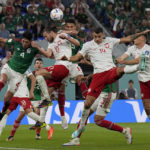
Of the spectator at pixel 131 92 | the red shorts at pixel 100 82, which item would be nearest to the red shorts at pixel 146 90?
the red shorts at pixel 100 82

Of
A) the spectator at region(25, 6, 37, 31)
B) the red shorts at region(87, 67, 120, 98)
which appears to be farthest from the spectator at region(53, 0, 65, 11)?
the red shorts at region(87, 67, 120, 98)

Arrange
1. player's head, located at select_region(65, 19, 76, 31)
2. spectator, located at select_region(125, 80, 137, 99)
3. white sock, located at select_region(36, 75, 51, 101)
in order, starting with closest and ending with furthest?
white sock, located at select_region(36, 75, 51, 101)
player's head, located at select_region(65, 19, 76, 31)
spectator, located at select_region(125, 80, 137, 99)

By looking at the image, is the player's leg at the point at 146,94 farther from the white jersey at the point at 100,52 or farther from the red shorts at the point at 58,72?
the red shorts at the point at 58,72

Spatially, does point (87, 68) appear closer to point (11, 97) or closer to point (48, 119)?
point (48, 119)

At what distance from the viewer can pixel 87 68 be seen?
872 inches

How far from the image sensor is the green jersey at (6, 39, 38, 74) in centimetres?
1249

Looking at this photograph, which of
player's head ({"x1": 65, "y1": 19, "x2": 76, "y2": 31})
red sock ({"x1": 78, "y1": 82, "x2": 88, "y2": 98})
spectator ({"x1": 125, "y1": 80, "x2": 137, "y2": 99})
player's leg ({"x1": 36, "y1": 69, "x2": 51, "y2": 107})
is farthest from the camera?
spectator ({"x1": 125, "y1": 80, "x2": 137, "y2": 99})

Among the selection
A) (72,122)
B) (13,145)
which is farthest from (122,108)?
(13,145)

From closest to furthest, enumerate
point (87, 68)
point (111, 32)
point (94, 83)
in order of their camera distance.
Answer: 1. point (94, 83)
2. point (87, 68)
3. point (111, 32)

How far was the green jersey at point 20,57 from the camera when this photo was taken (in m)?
12.5

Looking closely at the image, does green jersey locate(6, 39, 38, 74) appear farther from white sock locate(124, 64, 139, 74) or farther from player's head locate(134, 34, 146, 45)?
white sock locate(124, 64, 139, 74)

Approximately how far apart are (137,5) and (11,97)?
1617cm

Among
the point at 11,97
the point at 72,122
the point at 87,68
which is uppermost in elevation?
the point at 11,97

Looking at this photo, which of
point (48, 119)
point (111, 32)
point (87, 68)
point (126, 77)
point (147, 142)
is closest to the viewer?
point (147, 142)
